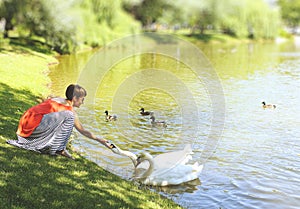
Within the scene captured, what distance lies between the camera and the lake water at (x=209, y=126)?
8.74 metres

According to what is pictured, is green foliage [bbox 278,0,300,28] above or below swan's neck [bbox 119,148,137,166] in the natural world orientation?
above

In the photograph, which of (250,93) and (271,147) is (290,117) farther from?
(250,93)

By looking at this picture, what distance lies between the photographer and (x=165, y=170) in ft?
28.6

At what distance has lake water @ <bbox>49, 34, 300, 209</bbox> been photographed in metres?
8.74

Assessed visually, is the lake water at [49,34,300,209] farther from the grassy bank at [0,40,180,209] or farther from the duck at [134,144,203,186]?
the grassy bank at [0,40,180,209]

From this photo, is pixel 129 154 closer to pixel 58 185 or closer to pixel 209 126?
pixel 58 185

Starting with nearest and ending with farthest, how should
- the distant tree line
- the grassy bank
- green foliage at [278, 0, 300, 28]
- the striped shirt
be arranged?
the grassy bank < the striped shirt < the distant tree line < green foliage at [278, 0, 300, 28]

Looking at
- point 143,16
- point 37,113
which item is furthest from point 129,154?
point 143,16

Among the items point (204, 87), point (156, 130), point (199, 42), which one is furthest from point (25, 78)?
point (199, 42)

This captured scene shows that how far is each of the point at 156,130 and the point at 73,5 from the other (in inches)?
873

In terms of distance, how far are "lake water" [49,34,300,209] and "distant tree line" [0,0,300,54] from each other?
4.89 meters

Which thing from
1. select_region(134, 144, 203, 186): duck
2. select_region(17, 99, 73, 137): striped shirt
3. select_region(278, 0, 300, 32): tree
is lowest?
select_region(134, 144, 203, 186): duck

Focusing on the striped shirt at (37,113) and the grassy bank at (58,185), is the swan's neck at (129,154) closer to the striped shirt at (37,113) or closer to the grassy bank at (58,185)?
the grassy bank at (58,185)

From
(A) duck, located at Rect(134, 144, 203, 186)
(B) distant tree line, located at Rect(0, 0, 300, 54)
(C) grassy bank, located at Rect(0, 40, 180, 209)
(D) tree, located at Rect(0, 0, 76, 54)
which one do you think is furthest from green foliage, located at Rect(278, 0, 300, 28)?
(C) grassy bank, located at Rect(0, 40, 180, 209)
